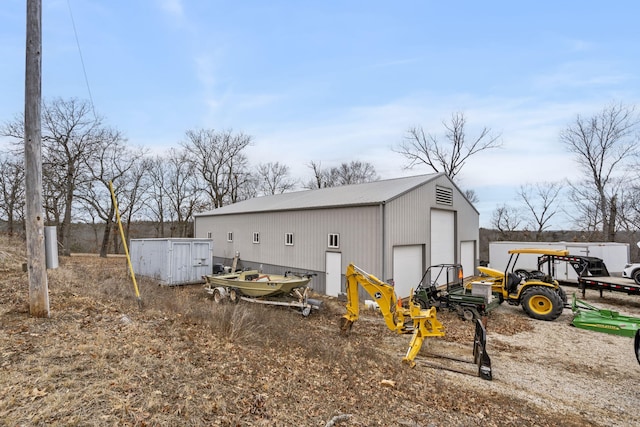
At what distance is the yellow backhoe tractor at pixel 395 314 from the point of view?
7336 mm

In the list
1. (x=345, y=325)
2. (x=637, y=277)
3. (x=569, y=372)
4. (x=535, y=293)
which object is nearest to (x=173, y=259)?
(x=345, y=325)

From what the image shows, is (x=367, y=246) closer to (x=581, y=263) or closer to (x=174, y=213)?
(x=581, y=263)

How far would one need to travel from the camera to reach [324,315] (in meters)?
11.3

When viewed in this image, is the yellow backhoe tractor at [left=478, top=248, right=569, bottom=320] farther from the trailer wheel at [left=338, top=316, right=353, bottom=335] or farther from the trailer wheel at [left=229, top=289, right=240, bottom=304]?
the trailer wheel at [left=229, top=289, right=240, bottom=304]

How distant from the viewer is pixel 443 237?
16.8m

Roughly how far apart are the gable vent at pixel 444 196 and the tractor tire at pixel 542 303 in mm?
6266

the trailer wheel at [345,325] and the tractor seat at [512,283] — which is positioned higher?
the tractor seat at [512,283]

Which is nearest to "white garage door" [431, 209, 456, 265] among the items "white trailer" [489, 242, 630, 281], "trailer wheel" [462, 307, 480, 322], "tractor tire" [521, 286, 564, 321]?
"tractor tire" [521, 286, 564, 321]

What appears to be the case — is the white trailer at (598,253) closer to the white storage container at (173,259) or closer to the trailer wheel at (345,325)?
the trailer wheel at (345,325)

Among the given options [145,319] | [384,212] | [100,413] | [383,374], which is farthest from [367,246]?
[100,413]

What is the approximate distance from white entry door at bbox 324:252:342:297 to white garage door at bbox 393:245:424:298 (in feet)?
7.83

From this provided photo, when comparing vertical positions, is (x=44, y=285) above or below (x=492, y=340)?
above

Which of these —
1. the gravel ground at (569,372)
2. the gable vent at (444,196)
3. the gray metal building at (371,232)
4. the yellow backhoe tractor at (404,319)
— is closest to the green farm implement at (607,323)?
the gravel ground at (569,372)

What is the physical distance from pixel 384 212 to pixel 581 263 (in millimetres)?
7314
